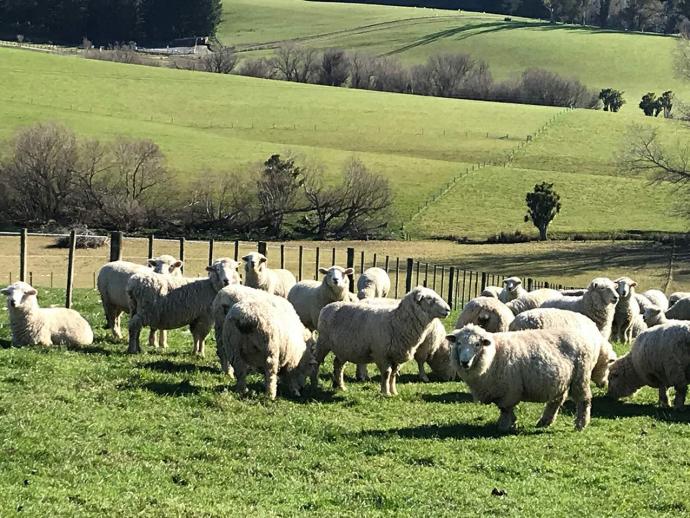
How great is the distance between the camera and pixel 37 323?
52.8ft

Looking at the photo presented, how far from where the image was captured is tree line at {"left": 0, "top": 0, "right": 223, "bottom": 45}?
148m

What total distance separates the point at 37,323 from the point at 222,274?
9.43ft

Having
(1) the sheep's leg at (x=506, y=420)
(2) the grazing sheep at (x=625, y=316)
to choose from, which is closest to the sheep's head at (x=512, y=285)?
(2) the grazing sheep at (x=625, y=316)

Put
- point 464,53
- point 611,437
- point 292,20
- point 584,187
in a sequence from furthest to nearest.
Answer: point 292,20 < point 464,53 < point 584,187 < point 611,437

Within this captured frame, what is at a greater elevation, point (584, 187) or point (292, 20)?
point (292, 20)

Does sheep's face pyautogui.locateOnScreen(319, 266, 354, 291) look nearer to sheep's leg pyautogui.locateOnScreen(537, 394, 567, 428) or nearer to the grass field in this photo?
the grass field

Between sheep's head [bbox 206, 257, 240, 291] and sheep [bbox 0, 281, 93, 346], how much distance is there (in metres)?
2.11

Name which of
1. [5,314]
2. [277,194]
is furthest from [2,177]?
[5,314]

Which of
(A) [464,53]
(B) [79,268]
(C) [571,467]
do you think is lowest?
(B) [79,268]

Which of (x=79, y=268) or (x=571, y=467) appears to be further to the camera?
(x=79, y=268)

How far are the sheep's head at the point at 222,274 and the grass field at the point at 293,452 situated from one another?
210 cm

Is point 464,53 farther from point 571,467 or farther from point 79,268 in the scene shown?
point 571,467

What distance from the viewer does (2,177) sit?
65062 millimetres

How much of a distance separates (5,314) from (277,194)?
161 ft
